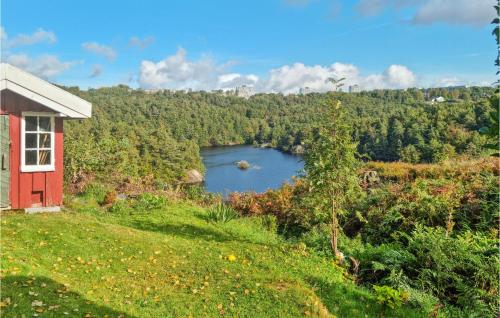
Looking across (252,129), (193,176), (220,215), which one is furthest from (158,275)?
(252,129)

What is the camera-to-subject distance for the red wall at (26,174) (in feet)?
26.6

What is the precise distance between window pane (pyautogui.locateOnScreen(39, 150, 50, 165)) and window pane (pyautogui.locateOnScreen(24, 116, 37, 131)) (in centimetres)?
54

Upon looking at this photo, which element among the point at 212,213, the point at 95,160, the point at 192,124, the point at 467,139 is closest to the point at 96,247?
the point at 212,213

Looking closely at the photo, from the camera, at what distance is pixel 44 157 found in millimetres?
8562

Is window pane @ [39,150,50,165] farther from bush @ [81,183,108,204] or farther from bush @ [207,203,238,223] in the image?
bush @ [207,203,238,223]

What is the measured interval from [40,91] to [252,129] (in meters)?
127

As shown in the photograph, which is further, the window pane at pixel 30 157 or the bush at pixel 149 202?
the bush at pixel 149 202

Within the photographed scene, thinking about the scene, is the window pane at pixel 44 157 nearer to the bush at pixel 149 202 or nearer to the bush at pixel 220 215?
the bush at pixel 149 202

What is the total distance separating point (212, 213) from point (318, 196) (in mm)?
3611

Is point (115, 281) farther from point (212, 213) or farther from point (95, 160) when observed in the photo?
point (95, 160)

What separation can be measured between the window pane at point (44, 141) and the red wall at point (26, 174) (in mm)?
173

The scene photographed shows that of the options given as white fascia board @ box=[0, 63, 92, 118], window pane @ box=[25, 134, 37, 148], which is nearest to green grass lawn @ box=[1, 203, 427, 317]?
window pane @ box=[25, 134, 37, 148]

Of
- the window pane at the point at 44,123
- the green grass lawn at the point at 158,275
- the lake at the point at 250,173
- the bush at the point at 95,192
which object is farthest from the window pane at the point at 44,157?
the lake at the point at 250,173

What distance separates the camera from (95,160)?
50.5 ft
